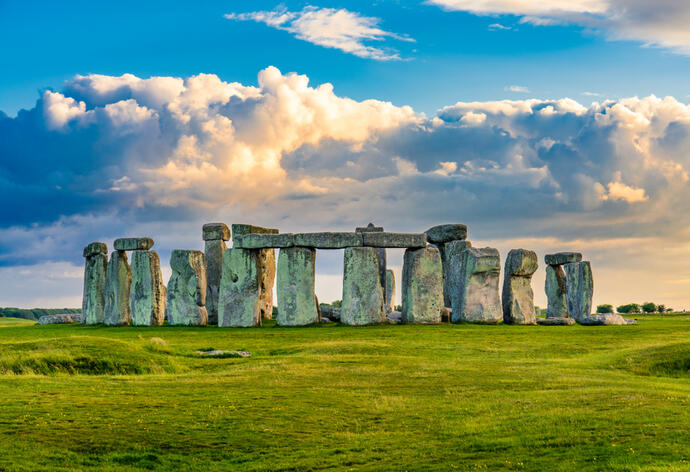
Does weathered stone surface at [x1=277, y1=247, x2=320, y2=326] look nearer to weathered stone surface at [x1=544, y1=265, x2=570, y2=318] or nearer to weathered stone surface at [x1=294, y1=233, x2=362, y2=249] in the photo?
weathered stone surface at [x1=294, y1=233, x2=362, y2=249]

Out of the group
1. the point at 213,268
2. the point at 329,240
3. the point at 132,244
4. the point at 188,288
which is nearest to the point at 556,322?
the point at 329,240

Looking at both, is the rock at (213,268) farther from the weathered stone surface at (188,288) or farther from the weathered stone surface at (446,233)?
the weathered stone surface at (446,233)

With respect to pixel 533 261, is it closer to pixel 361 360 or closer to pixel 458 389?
pixel 361 360

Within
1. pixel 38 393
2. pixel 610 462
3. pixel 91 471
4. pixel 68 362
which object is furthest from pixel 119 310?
pixel 610 462

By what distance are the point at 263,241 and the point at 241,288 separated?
8.27 feet

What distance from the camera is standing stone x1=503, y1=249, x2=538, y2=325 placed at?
117 ft

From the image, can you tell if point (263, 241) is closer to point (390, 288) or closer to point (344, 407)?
point (390, 288)

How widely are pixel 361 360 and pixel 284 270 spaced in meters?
12.6

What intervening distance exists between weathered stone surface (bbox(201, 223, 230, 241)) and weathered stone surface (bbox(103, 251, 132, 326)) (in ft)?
14.3

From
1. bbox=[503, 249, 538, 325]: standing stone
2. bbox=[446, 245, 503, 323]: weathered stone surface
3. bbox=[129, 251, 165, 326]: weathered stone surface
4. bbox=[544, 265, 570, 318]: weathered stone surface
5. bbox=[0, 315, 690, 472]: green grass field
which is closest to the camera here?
bbox=[0, 315, 690, 472]: green grass field

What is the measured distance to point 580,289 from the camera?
41.6 meters

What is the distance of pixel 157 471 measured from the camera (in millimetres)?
11484

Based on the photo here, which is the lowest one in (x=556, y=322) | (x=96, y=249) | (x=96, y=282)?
(x=556, y=322)

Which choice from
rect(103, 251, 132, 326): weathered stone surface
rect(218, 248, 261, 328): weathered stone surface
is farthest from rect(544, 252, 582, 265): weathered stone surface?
rect(103, 251, 132, 326): weathered stone surface
